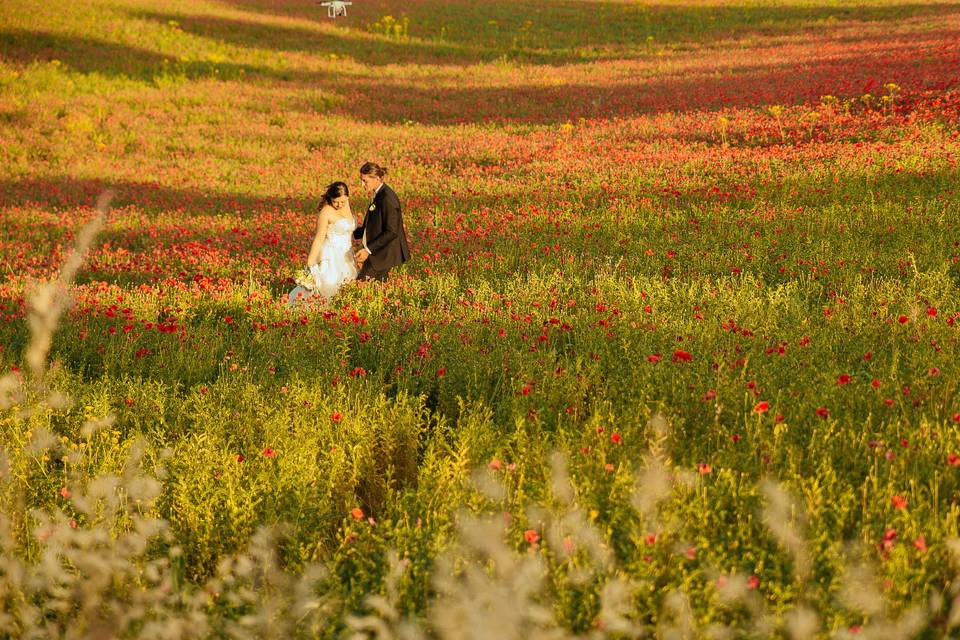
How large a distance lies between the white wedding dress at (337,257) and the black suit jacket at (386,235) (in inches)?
18.1

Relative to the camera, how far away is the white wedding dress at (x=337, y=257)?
1045cm

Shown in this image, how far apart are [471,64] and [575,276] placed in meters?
28.8

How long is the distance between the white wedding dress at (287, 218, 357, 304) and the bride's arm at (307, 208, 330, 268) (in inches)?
3.1

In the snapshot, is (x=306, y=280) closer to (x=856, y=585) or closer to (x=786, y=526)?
(x=786, y=526)

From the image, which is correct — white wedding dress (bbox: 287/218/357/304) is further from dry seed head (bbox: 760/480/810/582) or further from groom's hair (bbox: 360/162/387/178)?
dry seed head (bbox: 760/480/810/582)

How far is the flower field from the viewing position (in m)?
3.04

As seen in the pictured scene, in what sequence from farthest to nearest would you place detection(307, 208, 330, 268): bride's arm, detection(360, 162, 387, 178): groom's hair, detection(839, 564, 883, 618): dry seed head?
detection(307, 208, 330, 268): bride's arm → detection(360, 162, 387, 178): groom's hair → detection(839, 564, 883, 618): dry seed head

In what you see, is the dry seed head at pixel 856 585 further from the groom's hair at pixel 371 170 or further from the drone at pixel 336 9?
the drone at pixel 336 9

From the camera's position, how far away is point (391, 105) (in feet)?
91.5

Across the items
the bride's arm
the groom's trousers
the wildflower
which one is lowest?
the groom's trousers

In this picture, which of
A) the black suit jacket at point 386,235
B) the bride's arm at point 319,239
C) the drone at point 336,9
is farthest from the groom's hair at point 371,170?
the drone at point 336,9

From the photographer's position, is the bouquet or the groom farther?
the groom

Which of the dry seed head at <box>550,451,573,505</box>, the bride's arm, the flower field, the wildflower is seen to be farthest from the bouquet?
the wildflower

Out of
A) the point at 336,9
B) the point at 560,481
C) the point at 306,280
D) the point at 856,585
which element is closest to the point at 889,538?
the point at 856,585
